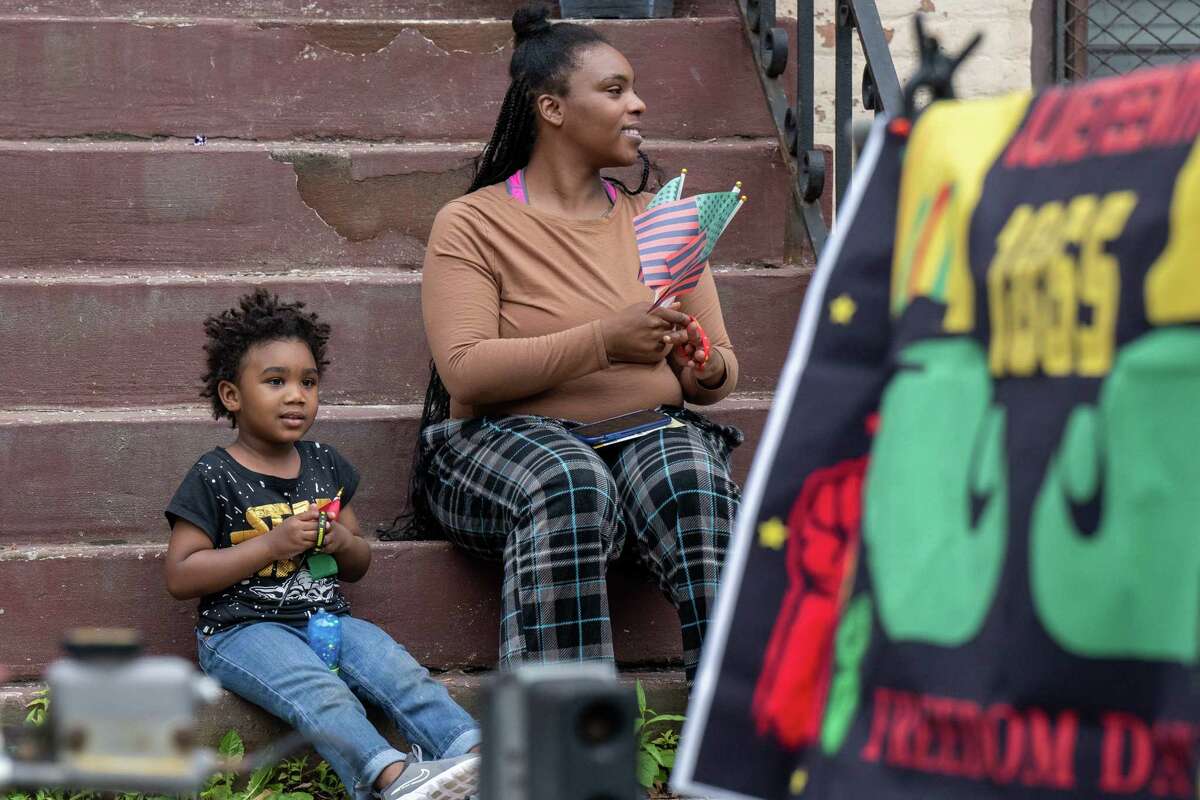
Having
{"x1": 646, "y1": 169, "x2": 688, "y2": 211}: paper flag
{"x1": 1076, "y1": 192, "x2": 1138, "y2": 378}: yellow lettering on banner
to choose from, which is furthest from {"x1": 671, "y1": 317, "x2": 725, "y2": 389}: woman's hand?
{"x1": 1076, "y1": 192, "x2": 1138, "y2": 378}: yellow lettering on banner

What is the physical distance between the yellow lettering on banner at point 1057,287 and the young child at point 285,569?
65.7 inches

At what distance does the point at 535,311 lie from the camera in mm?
3424

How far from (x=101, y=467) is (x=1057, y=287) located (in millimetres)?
2729

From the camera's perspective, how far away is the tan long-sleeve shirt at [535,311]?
3.24 meters

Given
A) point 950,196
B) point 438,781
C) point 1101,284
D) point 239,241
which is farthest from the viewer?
point 239,241

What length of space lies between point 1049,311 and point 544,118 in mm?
2363

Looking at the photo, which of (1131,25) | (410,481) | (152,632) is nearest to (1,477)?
(152,632)

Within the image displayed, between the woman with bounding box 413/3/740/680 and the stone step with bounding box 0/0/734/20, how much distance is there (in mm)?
1278

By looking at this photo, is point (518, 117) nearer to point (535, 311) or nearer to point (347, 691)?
point (535, 311)

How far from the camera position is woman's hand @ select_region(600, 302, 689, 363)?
3197 millimetres

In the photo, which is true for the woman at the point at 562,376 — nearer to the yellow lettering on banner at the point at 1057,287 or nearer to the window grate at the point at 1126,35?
the yellow lettering on banner at the point at 1057,287

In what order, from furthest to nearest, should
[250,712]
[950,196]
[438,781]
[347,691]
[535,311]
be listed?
1. [535,311]
2. [250,712]
3. [347,691]
4. [438,781]
5. [950,196]

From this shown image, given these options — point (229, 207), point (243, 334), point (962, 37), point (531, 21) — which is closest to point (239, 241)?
point (229, 207)

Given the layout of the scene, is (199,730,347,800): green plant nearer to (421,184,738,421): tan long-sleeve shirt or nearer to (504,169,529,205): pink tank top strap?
(421,184,738,421): tan long-sleeve shirt
